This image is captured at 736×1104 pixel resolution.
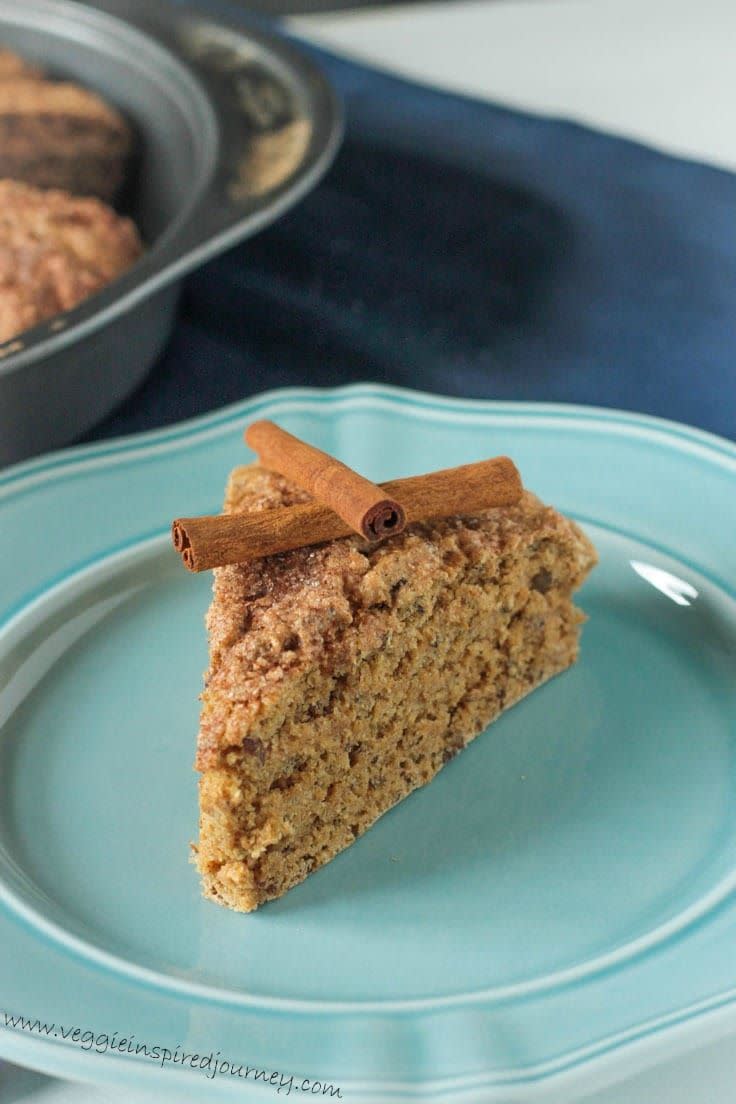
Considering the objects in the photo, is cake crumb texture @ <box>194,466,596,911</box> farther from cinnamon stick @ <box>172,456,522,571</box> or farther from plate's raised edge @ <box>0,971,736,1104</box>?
plate's raised edge @ <box>0,971,736,1104</box>

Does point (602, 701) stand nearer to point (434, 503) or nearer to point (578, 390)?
point (434, 503)

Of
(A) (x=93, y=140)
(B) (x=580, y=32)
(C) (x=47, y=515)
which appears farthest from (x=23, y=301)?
(B) (x=580, y=32)

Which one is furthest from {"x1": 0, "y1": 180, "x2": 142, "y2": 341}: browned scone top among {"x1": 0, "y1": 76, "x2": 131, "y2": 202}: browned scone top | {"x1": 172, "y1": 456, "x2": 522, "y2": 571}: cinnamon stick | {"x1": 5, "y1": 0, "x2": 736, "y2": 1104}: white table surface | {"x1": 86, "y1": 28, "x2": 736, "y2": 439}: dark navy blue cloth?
{"x1": 5, "y1": 0, "x2": 736, "y2": 1104}: white table surface

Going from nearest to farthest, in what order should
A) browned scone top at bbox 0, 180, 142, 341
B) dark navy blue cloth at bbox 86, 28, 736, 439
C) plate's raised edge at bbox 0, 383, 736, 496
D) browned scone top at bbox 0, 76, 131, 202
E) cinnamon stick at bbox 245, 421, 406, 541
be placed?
cinnamon stick at bbox 245, 421, 406, 541 < plate's raised edge at bbox 0, 383, 736, 496 < browned scone top at bbox 0, 180, 142, 341 < dark navy blue cloth at bbox 86, 28, 736, 439 < browned scone top at bbox 0, 76, 131, 202

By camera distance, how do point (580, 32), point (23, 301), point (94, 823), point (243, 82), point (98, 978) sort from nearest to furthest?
point (98, 978) < point (94, 823) < point (23, 301) < point (243, 82) < point (580, 32)

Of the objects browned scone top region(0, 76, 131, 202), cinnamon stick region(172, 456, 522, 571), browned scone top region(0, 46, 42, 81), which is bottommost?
cinnamon stick region(172, 456, 522, 571)

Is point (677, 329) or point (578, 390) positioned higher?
point (677, 329)
